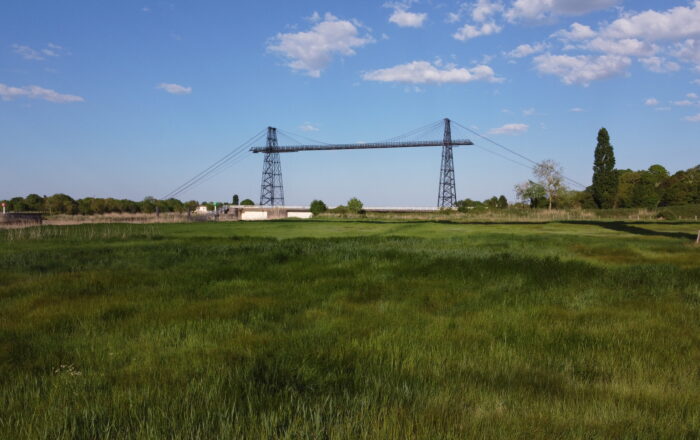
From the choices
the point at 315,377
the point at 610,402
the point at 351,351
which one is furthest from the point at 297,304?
the point at 610,402

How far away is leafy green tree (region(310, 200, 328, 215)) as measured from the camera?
80.5 meters

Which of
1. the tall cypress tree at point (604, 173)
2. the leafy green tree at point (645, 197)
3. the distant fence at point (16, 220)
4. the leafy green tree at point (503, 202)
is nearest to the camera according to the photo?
the distant fence at point (16, 220)

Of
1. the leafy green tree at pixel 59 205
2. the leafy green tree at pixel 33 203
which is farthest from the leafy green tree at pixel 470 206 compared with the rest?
the leafy green tree at pixel 33 203

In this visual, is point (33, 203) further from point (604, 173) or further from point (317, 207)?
point (604, 173)

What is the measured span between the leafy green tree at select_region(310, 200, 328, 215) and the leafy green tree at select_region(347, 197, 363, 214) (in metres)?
5.24

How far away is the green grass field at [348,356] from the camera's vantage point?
120 inches

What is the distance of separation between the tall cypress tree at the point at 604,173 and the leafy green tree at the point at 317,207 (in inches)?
1912

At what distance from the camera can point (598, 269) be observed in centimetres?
1116

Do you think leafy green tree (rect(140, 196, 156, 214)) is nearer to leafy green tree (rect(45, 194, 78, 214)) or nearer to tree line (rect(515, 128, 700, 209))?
leafy green tree (rect(45, 194, 78, 214))

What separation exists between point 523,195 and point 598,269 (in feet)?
281

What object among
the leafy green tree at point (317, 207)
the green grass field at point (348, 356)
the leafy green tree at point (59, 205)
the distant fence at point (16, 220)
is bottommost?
the green grass field at point (348, 356)

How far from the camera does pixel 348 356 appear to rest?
4512 mm

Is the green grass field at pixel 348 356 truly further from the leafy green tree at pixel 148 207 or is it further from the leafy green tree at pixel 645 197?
the leafy green tree at pixel 148 207

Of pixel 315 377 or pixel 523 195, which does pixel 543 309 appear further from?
pixel 523 195
